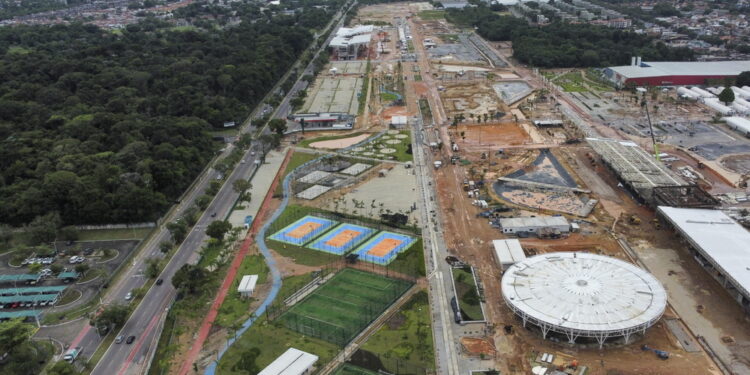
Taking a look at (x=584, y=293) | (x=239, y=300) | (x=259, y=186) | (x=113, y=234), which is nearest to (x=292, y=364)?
(x=239, y=300)

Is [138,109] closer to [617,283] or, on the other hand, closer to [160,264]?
[160,264]

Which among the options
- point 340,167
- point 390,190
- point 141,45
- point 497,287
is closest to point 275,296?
point 497,287

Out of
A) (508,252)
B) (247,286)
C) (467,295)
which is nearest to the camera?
(467,295)

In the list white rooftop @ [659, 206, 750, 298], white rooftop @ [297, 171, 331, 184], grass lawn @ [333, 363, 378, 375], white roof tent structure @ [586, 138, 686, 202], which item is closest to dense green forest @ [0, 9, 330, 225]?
white rooftop @ [297, 171, 331, 184]

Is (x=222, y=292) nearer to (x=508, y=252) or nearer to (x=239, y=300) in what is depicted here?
(x=239, y=300)

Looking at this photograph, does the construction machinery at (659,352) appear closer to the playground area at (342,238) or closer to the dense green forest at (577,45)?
the playground area at (342,238)

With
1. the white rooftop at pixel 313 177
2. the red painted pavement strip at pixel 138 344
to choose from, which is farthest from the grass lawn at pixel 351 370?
the white rooftop at pixel 313 177
